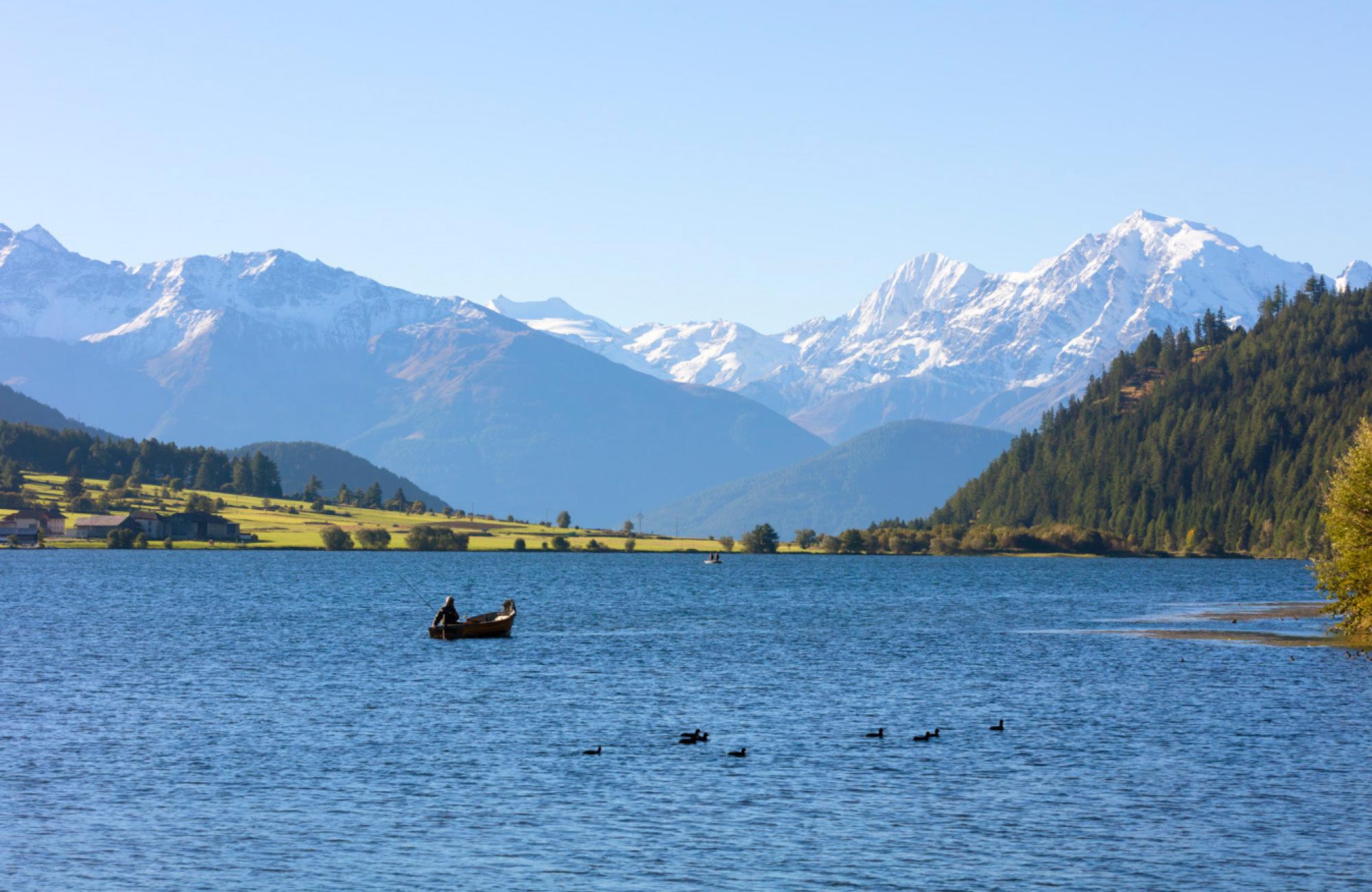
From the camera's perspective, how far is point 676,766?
2335 inches

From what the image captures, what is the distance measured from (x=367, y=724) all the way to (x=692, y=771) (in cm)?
1982

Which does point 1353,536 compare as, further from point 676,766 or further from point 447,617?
point 447,617

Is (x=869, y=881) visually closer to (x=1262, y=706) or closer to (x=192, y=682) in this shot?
(x=1262, y=706)

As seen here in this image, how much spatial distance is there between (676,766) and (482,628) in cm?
6160

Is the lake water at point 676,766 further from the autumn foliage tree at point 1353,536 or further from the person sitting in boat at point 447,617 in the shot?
the autumn foliage tree at point 1353,536

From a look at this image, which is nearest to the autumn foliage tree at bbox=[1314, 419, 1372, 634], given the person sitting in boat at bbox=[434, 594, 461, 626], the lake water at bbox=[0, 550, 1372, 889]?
the lake water at bbox=[0, 550, 1372, 889]

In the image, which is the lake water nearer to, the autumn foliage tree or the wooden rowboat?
the wooden rowboat

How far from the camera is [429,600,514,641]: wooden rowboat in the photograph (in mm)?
117125

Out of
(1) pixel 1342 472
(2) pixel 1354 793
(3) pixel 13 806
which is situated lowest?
(3) pixel 13 806

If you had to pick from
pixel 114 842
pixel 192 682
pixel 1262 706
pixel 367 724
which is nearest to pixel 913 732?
pixel 1262 706

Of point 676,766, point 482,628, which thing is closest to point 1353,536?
point 676,766

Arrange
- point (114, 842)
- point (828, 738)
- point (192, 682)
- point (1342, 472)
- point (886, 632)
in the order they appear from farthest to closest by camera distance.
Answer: point (886, 632)
point (1342, 472)
point (192, 682)
point (828, 738)
point (114, 842)

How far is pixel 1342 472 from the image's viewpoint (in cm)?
10725

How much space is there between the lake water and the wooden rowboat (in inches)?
110
